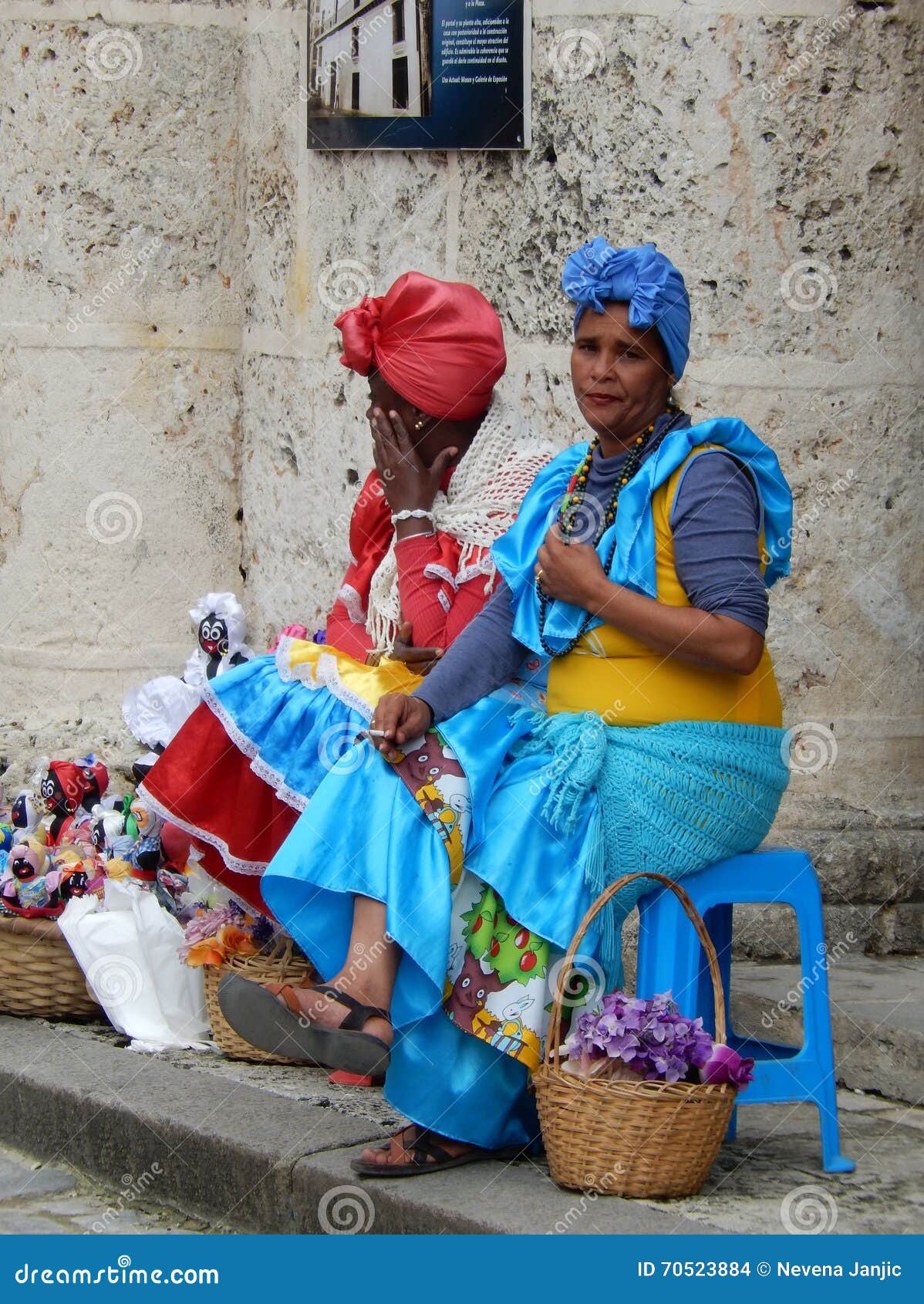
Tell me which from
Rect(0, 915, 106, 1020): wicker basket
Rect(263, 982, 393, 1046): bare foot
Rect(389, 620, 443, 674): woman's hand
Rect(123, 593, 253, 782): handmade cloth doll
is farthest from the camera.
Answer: Rect(123, 593, 253, 782): handmade cloth doll

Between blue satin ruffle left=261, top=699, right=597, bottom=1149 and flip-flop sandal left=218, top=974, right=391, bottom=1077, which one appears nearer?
flip-flop sandal left=218, top=974, right=391, bottom=1077

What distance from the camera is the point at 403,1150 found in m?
3.19

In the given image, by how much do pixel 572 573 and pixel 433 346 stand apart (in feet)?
3.33

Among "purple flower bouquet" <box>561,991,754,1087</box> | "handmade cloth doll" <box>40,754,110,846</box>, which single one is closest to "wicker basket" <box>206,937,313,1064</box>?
"handmade cloth doll" <box>40,754,110,846</box>

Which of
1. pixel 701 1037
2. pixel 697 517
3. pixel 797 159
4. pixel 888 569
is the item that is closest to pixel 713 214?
pixel 797 159

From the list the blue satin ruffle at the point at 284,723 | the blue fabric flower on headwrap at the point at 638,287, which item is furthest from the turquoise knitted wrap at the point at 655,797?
the blue fabric flower on headwrap at the point at 638,287

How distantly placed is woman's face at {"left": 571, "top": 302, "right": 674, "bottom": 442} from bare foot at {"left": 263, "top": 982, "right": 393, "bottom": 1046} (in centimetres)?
123

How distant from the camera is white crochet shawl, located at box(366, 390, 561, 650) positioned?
392cm

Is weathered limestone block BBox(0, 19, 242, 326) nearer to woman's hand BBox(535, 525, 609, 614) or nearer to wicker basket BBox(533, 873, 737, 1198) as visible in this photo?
woman's hand BBox(535, 525, 609, 614)

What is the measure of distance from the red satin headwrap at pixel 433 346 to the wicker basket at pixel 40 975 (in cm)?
170

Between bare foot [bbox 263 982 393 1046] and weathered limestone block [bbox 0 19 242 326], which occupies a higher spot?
weathered limestone block [bbox 0 19 242 326]

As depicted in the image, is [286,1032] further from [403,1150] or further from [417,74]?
[417,74]

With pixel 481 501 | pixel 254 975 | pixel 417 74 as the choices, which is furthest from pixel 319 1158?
pixel 417 74

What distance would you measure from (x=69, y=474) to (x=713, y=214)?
2.26 m
